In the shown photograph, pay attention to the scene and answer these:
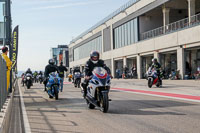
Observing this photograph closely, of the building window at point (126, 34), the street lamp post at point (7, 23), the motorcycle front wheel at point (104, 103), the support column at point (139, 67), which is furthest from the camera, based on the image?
the building window at point (126, 34)

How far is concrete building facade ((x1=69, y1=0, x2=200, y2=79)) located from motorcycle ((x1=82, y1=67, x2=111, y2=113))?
20367 millimetres

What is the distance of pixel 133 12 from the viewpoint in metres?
41.8

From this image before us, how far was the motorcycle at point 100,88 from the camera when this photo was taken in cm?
809

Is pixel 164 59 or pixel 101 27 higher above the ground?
pixel 101 27

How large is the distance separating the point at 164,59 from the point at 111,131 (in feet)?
103

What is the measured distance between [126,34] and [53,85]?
34495 millimetres

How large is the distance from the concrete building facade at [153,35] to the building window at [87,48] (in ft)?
0.73

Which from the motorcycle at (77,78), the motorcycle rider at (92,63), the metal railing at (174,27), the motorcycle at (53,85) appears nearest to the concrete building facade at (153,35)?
the metal railing at (174,27)

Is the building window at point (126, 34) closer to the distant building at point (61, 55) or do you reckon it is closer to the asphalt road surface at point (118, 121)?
the asphalt road surface at point (118, 121)

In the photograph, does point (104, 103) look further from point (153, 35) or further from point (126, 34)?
point (126, 34)

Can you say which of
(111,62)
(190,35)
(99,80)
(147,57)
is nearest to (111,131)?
(99,80)

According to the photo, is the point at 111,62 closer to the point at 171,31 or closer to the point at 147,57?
the point at 147,57

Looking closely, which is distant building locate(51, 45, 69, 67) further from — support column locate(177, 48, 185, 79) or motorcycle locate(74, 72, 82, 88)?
motorcycle locate(74, 72, 82, 88)

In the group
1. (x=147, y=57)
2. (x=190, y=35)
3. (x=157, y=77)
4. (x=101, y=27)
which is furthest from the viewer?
(x=101, y=27)
